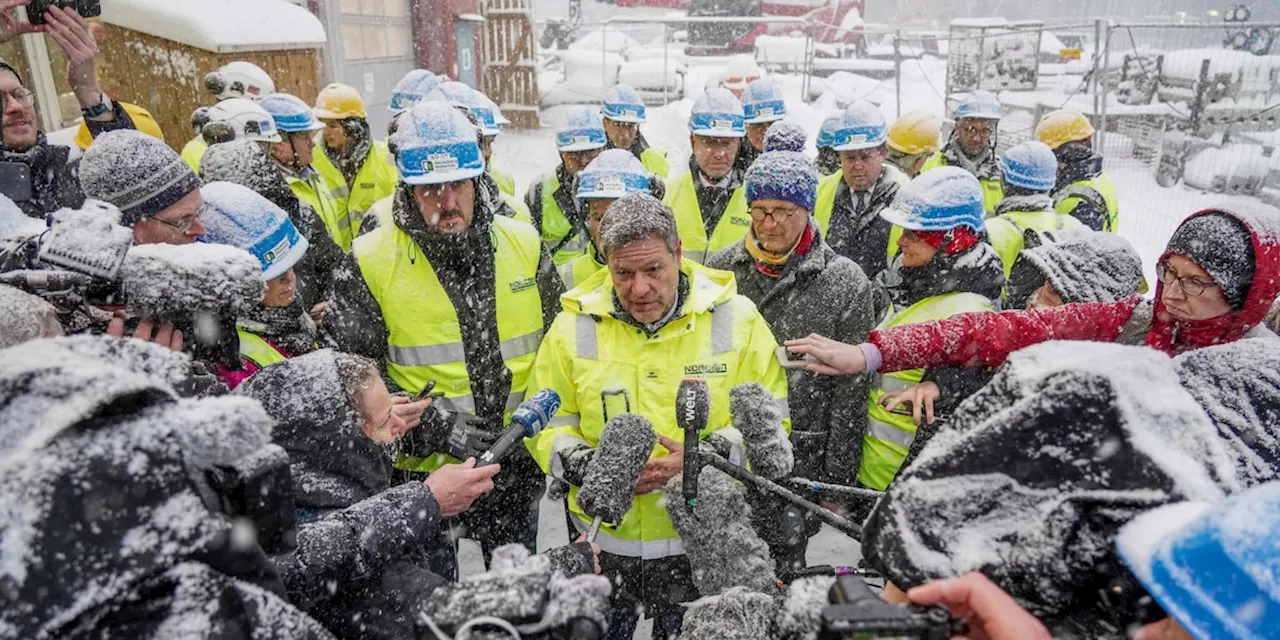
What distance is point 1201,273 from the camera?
1957 mm

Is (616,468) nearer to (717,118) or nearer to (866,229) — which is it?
(866,229)

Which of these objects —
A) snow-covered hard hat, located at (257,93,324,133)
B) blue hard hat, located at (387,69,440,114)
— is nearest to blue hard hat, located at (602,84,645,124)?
blue hard hat, located at (387,69,440,114)

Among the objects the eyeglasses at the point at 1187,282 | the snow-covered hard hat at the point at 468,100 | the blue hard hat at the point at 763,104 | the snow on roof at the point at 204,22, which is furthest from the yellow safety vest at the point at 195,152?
the eyeglasses at the point at 1187,282

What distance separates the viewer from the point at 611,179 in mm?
3945

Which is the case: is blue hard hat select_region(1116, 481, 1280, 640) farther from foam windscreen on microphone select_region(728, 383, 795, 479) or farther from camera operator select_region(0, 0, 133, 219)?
camera operator select_region(0, 0, 133, 219)

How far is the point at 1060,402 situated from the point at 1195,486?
7.8 inches

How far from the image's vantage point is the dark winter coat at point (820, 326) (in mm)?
3117

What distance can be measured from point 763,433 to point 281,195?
9.36 feet

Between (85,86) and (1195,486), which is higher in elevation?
(85,86)

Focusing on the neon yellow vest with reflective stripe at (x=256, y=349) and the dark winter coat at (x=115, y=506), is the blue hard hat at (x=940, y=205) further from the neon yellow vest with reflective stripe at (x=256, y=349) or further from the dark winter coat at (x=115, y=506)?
the dark winter coat at (x=115, y=506)

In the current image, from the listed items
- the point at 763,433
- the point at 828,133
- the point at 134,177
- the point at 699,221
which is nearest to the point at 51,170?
the point at 134,177

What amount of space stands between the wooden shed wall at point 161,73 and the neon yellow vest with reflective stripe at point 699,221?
195 inches

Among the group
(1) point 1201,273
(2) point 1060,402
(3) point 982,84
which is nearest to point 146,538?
(2) point 1060,402

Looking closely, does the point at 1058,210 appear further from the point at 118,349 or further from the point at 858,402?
the point at 118,349
